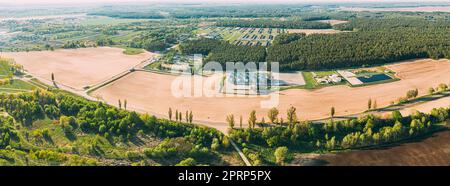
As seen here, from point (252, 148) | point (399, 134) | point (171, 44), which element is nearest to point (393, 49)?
point (399, 134)

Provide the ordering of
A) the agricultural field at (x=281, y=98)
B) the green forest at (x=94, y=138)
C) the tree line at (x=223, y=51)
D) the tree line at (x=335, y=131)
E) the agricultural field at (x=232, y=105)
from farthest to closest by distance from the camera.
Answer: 1. the tree line at (x=223, y=51)
2. the agricultural field at (x=281, y=98)
3. the tree line at (x=335, y=131)
4. the agricultural field at (x=232, y=105)
5. the green forest at (x=94, y=138)

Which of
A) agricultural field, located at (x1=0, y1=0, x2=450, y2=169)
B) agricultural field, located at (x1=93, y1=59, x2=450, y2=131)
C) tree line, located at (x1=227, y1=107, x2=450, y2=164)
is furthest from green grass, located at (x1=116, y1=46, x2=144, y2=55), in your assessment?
tree line, located at (x1=227, y1=107, x2=450, y2=164)

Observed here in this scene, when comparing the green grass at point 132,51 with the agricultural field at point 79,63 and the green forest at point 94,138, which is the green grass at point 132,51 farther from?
the green forest at point 94,138

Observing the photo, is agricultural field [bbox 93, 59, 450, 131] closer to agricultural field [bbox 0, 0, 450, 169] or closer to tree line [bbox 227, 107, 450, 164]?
agricultural field [bbox 0, 0, 450, 169]

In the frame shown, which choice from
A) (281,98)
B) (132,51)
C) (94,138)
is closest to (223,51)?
(132,51)

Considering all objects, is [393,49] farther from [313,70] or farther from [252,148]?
[252,148]

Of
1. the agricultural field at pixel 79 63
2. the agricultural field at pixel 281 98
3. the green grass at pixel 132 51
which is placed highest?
the green grass at pixel 132 51

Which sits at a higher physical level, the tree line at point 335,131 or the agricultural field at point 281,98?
the agricultural field at point 281,98

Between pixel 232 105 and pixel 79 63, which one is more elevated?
pixel 79 63

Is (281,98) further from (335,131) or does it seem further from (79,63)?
(79,63)

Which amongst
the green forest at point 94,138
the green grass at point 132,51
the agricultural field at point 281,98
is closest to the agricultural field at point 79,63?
the green grass at point 132,51

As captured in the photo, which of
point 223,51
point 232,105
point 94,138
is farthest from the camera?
point 223,51

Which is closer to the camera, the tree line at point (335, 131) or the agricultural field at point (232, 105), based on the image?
the agricultural field at point (232, 105)
